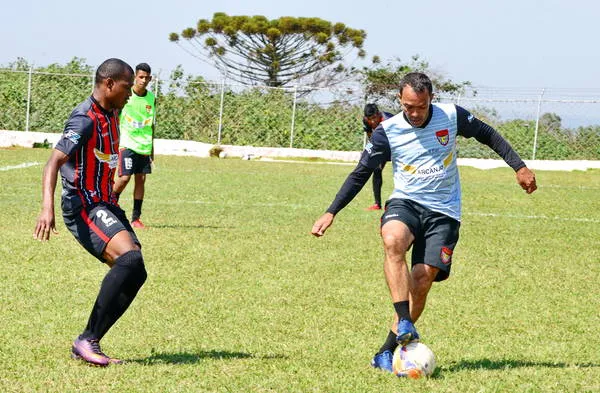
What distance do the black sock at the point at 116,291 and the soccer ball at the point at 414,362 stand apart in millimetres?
1703

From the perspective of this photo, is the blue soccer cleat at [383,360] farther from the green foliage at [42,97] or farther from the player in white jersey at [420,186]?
the green foliage at [42,97]

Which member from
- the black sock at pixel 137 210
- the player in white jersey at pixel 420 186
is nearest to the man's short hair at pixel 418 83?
the player in white jersey at pixel 420 186

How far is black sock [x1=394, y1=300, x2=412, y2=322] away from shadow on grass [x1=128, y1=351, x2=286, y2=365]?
92 centimetres

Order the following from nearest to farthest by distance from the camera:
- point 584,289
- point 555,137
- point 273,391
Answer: point 273,391, point 584,289, point 555,137

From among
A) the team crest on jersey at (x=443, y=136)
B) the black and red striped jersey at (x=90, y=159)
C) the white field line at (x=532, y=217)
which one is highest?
the team crest on jersey at (x=443, y=136)

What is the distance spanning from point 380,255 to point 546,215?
622 cm

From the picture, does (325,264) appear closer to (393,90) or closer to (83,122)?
(83,122)

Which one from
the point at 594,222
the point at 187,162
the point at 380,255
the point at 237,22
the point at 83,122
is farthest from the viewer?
the point at 237,22

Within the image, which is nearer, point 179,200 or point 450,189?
point 450,189

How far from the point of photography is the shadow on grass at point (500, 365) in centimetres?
645

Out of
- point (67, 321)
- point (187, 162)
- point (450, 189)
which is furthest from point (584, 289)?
point (187, 162)

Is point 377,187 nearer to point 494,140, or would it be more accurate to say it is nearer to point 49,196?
point 494,140

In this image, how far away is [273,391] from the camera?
5.71 m

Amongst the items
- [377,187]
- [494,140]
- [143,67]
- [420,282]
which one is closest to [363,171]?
[420,282]
